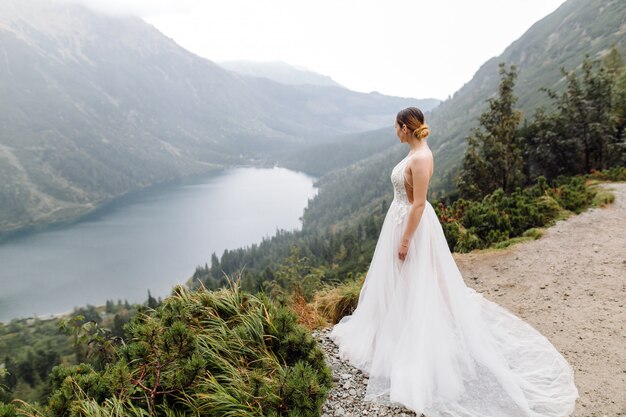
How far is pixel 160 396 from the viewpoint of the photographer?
2.99 m

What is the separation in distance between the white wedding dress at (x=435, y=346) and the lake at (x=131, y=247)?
8510cm

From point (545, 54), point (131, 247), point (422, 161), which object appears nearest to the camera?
point (422, 161)

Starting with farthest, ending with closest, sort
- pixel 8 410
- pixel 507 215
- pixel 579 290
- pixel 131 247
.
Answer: pixel 131 247 < pixel 507 215 < pixel 579 290 < pixel 8 410

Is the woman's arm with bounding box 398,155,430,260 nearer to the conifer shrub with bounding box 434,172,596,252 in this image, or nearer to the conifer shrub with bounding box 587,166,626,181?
the conifer shrub with bounding box 434,172,596,252

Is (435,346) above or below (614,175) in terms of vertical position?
above

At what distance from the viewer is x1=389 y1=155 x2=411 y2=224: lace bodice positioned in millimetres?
4152

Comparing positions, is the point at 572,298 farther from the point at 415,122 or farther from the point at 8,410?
the point at 8,410

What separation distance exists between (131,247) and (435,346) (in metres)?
120

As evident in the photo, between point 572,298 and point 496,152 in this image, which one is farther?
point 496,152

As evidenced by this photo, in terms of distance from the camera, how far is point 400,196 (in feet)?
14.1

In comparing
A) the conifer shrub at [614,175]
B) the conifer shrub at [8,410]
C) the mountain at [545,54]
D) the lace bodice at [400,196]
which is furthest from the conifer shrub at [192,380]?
the mountain at [545,54]

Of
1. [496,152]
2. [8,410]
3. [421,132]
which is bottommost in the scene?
[8,410]

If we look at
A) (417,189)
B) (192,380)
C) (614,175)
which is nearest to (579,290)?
(417,189)

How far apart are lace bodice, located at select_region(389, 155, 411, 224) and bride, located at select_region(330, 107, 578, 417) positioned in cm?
1
